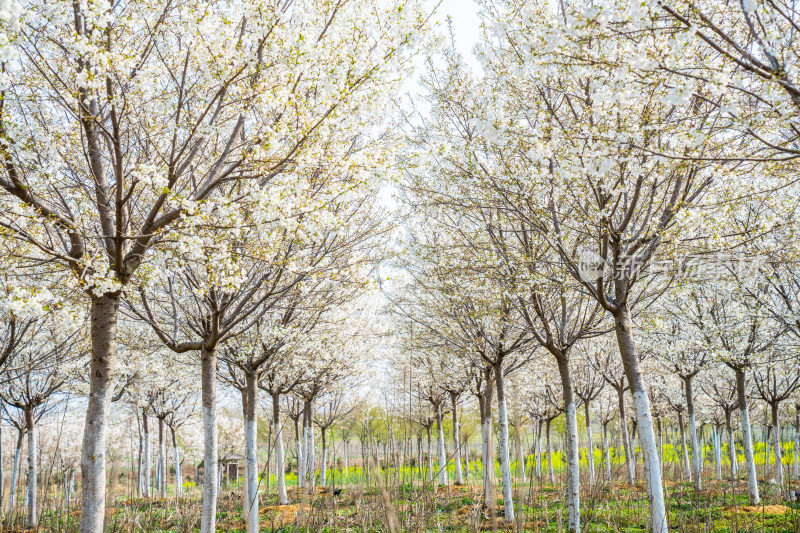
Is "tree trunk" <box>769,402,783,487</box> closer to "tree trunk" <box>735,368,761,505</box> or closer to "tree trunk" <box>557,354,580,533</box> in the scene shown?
"tree trunk" <box>735,368,761,505</box>

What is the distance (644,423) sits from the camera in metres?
5.40

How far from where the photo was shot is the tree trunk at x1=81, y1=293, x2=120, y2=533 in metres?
4.40

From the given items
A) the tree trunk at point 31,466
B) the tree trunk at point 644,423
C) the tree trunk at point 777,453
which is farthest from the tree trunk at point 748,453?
the tree trunk at point 31,466

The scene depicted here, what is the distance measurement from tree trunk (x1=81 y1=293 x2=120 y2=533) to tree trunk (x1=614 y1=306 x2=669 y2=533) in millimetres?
4868

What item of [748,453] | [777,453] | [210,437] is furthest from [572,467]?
[748,453]

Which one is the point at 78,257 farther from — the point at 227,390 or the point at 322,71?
the point at 227,390

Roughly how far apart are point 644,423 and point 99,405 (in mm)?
5357

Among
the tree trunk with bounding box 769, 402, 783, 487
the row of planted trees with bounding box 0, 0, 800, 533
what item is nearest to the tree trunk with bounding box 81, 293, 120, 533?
the row of planted trees with bounding box 0, 0, 800, 533

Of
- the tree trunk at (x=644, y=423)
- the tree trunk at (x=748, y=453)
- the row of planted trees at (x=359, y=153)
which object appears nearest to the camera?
the row of planted trees at (x=359, y=153)

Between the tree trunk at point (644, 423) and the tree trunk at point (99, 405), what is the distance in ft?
16.0

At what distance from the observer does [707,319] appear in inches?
454

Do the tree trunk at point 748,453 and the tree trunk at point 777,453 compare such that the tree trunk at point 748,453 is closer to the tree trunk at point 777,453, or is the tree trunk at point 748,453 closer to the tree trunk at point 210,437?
the tree trunk at point 777,453

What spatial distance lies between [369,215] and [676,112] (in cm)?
422

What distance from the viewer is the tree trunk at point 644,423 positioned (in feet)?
16.3
